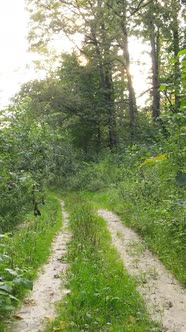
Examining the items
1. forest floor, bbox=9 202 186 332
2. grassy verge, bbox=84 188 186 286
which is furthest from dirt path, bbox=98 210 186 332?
grassy verge, bbox=84 188 186 286

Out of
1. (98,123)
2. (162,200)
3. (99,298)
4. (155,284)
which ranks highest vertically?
(98,123)

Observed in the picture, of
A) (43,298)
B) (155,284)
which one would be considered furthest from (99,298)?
(155,284)

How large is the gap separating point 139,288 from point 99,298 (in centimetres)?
103

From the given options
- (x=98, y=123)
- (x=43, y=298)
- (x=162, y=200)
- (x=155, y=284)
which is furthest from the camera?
(x=98, y=123)

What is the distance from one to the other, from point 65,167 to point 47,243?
583 inches

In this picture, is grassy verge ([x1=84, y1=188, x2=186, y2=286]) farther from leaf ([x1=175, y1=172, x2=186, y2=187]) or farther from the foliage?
leaf ([x1=175, y1=172, x2=186, y2=187])

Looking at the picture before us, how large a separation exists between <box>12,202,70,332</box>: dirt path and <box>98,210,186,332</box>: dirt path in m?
1.38

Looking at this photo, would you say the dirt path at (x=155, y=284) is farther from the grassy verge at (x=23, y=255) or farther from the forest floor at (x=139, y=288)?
the grassy verge at (x=23, y=255)

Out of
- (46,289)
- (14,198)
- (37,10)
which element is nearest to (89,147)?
(37,10)

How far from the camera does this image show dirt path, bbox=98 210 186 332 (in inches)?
185

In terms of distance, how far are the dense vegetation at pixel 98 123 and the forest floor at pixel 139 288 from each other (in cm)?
39

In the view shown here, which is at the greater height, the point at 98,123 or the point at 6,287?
the point at 98,123

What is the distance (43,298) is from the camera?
16.6 feet

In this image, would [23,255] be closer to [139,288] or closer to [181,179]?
[139,288]
